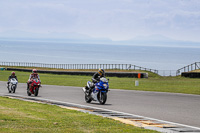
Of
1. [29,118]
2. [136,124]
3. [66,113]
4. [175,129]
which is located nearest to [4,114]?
[29,118]

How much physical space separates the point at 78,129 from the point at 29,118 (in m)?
2.32

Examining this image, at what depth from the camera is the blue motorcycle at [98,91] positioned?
1789 centimetres

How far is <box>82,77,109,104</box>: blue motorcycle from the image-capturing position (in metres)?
17.9

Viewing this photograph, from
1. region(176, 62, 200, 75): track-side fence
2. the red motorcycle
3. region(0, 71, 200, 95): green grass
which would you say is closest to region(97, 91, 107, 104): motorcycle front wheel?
the red motorcycle

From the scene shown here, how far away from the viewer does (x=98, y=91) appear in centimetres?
1844

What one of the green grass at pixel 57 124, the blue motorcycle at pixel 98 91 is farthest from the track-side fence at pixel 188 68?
the green grass at pixel 57 124

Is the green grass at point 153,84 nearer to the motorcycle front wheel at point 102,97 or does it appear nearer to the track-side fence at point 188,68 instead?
the motorcycle front wheel at point 102,97

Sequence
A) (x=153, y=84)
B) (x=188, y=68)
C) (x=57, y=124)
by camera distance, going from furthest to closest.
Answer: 1. (x=188, y=68)
2. (x=153, y=84)
3. (x=57, y=124)

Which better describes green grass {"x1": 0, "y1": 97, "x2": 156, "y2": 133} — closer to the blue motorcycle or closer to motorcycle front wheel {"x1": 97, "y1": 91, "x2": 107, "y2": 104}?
the blue motorcycle

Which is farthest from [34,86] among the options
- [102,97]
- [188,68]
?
[188,68]

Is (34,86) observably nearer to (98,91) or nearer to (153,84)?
(98,91)

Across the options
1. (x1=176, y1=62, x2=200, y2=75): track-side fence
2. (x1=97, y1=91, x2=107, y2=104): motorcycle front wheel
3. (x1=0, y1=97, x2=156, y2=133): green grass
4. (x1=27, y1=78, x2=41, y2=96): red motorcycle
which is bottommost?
(x1=0, y1=97, x2=156, y2=133): green grass

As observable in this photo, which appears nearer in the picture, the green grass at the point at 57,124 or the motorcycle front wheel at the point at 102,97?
the green grass at the point at 57,124

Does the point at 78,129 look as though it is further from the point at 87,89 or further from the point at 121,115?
the point at 87,89
